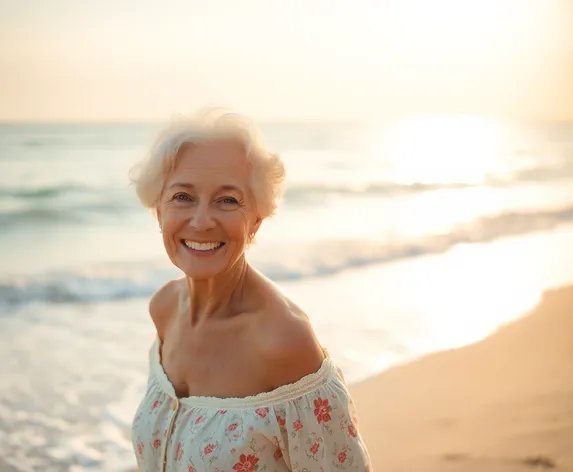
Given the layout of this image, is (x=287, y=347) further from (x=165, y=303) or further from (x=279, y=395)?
(x=165, y=303)

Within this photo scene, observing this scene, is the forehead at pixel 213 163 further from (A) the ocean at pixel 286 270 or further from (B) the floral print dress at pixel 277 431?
(B) the floral print dress at pixel 277 431

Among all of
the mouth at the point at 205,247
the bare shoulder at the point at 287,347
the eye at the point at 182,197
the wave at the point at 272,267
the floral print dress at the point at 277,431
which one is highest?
the wave at the point at 272,267

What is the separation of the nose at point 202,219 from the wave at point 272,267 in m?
6.90

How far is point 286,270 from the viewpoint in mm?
10219

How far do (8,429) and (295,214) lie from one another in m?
12.0

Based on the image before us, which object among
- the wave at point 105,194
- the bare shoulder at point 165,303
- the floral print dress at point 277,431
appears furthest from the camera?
the wave at point 105,194

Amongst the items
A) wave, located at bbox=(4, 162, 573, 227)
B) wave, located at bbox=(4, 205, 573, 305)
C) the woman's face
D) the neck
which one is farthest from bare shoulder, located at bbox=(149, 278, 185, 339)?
wave, located at bbox=(4, 162, 573, 227)

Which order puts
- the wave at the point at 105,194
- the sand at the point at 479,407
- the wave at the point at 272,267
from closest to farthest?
the sand at the point at 479,407
the wave at the point at 272,267
the wave at the point at 105,194

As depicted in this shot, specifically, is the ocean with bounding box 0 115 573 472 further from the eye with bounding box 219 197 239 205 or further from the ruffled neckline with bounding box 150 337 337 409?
the ruffled neckline with bounding box 150 337 337 409

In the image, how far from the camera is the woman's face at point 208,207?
7.85ft

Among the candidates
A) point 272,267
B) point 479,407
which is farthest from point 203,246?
point 272,267

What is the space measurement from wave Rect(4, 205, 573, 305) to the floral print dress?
22.4ft

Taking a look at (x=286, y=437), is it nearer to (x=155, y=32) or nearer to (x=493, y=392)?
(x=493, y=392)

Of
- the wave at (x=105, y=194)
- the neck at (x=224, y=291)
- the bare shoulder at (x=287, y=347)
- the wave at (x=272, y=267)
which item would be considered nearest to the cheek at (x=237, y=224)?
the neck at (x=224, y=291)
